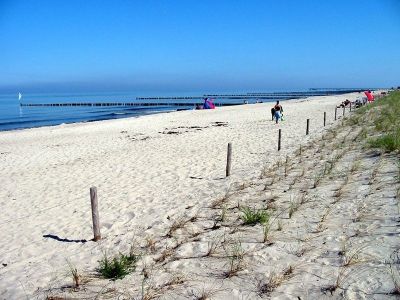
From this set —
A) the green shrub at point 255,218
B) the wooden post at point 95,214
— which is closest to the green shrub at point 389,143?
the green shrub at point 255,218

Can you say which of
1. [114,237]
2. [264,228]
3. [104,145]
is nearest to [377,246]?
[264,228]

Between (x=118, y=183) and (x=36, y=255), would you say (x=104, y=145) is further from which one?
(x=36, y=255)

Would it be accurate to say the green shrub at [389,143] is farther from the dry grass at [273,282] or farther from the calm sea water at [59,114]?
the calm sea water at [59,114]

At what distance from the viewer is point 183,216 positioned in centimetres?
604

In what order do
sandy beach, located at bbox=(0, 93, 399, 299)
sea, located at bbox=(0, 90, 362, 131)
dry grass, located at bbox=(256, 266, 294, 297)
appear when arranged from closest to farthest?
dry grass, located at bbox=(256, 266, 294, 297) < sandy beach, located at bbox=(0, 93, 399, 299) < sea, located at bbox=(0, 90, 362, 131)

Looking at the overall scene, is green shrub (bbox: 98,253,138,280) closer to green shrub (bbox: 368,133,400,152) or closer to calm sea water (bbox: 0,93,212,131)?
green shrub (bbox: 368,133,400,152)

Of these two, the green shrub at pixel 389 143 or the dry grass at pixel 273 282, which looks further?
the green shrub at pixel 389 143

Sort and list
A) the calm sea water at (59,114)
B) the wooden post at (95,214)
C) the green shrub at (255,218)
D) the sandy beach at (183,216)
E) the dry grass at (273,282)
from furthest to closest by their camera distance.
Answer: the calm sea water at (59,114) → the wooden post at (95,214) → the green shrub at (255,218) → the sandy beach at (183,216) → the dry grass at (273,282)

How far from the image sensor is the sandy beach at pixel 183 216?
3754 mm

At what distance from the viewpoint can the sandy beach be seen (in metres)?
3.75

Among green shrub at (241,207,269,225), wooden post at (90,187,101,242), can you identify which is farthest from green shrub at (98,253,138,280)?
green shrub at (241,207,269,225)

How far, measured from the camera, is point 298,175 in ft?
25.3

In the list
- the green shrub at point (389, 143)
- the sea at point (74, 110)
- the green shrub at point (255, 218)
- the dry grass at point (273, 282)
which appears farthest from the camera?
the sea at point (74, 110)

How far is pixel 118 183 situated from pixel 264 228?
4984 millimetres
